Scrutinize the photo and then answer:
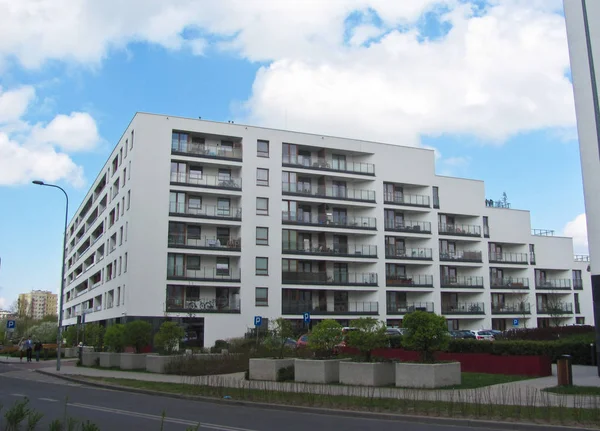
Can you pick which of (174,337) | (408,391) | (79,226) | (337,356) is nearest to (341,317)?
(174,337)

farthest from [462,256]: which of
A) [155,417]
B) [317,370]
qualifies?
[155,417]

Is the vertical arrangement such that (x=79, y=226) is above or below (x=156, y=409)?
above

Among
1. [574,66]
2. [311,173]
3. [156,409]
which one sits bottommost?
[156,409]

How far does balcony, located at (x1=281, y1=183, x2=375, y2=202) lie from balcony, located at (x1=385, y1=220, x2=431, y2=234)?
130 inches

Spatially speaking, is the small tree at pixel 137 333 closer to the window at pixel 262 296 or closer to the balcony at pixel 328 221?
the window at pixel 262 296

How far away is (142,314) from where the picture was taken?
167 feet

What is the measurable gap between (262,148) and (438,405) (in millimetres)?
45536

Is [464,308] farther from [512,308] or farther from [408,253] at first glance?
[408,253]

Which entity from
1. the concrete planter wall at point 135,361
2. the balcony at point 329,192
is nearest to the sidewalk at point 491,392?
the concrete planter wall at point 135,361

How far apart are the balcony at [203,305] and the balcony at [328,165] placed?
46.6ft

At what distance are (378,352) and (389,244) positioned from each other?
36.3 meters

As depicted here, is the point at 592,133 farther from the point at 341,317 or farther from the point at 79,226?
the point at 79,226

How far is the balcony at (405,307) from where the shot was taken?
202 ft

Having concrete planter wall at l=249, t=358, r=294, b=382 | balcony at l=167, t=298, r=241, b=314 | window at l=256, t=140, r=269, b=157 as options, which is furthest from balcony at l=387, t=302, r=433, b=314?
concrete planter wall at l=249, t=358, r=294, b=382
